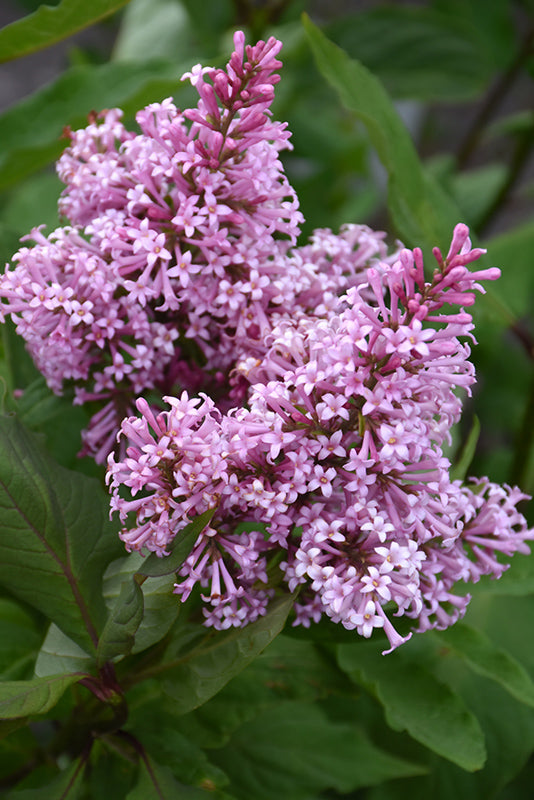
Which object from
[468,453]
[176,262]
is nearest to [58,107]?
[176,262]

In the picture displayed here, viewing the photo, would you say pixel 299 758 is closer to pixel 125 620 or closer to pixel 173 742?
pixel 173 742

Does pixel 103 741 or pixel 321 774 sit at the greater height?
pixel 103 741

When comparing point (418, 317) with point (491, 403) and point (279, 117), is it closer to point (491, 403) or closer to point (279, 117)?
→ point (279, 117)

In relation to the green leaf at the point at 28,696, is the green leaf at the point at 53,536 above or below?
above

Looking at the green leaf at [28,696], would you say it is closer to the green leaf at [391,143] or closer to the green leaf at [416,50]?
the green leaf at [391,143]

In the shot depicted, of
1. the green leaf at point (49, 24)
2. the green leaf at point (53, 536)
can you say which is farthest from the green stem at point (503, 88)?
the green leaf at point (53, 536)

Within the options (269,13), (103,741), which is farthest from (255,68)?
(269,13)
